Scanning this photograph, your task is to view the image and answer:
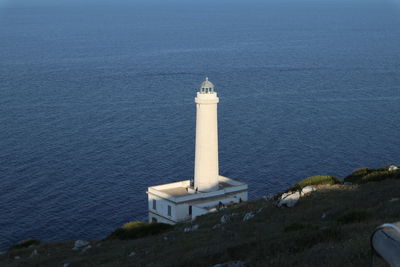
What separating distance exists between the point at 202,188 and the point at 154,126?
127 feet

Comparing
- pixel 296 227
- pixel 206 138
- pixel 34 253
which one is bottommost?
pixel 34 253

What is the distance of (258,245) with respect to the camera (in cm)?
1574

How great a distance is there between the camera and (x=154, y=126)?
268ft

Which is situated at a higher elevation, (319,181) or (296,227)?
(296,227)

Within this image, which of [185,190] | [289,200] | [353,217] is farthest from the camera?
[185,190]

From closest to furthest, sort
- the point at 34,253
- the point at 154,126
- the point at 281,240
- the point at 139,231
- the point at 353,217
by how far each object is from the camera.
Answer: the point at 281,240
the point at 353,217
the point at 34,253
the point at 139,231
the point at 154,126

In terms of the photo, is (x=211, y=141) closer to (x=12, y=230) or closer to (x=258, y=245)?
(x=12, y=230)

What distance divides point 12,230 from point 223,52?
108 metres

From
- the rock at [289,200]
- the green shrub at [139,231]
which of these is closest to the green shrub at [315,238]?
the rock at [289,200]

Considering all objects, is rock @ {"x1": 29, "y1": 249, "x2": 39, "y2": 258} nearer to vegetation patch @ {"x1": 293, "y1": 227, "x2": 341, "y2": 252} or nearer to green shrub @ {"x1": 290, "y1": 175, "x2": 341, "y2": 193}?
green shrub @ {"x1": 290, "y1": 175, "x2": 341, "y2": 193}

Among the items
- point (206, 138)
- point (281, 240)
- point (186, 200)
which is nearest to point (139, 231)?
point (186, 200)

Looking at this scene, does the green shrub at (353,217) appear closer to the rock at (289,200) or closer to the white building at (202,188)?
the rock at (289,200)

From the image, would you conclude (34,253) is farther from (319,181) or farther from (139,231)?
(319,181)

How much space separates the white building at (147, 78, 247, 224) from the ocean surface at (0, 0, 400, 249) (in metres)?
10.1
